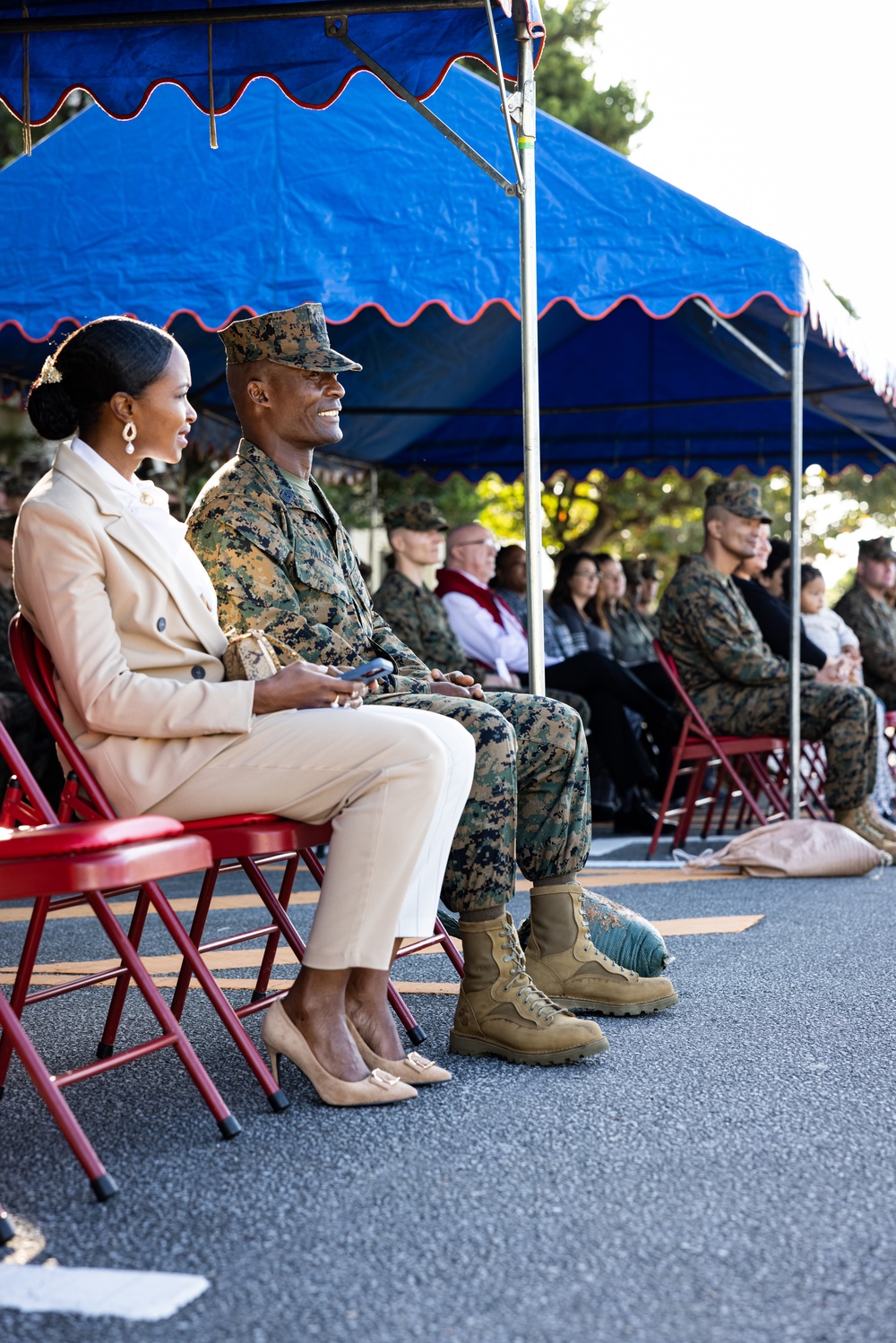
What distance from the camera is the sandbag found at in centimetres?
616

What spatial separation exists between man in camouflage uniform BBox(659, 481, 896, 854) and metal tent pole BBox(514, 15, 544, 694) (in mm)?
2720

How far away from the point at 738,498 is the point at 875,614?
104 inches

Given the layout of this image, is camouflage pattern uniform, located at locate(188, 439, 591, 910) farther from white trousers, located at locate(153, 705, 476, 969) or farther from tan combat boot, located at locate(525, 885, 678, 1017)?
white trousers, located at locate(153, 705, 476, 969)

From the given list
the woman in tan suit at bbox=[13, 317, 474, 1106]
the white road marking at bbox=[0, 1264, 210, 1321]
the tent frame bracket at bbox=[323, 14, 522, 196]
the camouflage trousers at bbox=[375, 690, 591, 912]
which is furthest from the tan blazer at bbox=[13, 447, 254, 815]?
the tent frame bracket at bbox=[323, 14, 522, 196]

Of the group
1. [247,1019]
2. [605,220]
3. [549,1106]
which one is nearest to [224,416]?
[605,220]

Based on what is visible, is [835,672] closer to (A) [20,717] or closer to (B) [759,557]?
(B) [759,557]

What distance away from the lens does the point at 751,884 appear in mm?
6027

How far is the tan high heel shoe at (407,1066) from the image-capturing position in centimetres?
297

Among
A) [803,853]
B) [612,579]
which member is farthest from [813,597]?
[803,853]

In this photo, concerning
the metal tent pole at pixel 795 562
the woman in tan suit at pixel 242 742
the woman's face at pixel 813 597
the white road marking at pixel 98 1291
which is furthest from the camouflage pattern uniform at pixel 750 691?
the white road marking at pixel 98 1291

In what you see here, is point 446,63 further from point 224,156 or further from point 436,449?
point 436,449

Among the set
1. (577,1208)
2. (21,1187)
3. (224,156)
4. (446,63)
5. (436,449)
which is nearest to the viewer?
(577,1208)

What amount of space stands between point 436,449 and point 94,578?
9709 mm

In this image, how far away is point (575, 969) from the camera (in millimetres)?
3564
